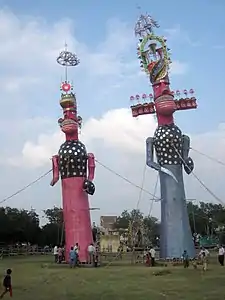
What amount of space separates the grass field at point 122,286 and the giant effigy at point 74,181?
4.98 metres

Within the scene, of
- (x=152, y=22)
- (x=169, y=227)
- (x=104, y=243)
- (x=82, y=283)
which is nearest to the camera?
(x=82, y=283)

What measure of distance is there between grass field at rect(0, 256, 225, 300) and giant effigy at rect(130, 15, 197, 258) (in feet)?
16.0

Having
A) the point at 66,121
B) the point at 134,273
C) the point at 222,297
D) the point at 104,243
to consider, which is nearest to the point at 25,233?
the point at 104,243

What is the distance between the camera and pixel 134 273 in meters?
21.8

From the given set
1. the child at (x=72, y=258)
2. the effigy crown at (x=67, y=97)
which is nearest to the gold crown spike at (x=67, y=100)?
the effigy crown at (x=67, y=97)

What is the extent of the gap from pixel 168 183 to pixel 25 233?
4036cm

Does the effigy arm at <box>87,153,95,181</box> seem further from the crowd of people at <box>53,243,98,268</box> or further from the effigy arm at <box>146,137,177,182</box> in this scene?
the crowd of people at <box>53,243,98,268</box>

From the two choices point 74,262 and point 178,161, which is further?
point 178,161

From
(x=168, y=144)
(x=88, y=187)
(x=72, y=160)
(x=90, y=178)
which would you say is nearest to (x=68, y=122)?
(x=72, y=160)

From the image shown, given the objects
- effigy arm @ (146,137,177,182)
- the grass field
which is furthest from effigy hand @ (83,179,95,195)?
the grass field

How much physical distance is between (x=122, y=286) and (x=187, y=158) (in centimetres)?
1285

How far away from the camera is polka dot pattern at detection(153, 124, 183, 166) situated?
27.8m

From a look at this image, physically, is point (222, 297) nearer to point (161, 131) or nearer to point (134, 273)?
point (134, 273)

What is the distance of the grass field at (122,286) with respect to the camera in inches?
564
